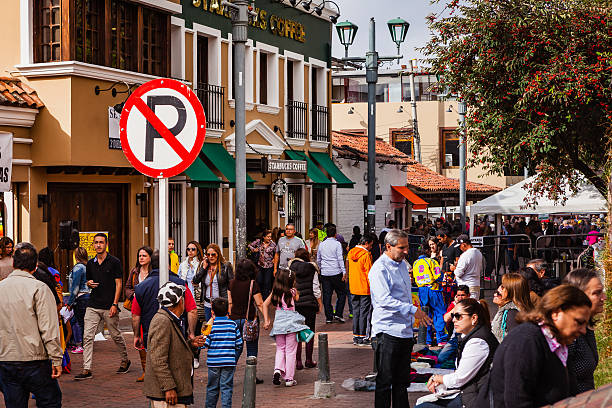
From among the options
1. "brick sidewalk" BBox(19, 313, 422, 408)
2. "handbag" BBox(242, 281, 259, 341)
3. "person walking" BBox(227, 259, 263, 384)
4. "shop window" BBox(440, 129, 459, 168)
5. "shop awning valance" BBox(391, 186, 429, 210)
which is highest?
"shop window" BBox(440, 129, 459, 168)

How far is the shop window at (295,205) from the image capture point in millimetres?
28188

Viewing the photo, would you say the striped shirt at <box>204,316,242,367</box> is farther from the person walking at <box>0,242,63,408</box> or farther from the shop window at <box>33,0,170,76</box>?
the shop window at <box>33,0,170,76</box>

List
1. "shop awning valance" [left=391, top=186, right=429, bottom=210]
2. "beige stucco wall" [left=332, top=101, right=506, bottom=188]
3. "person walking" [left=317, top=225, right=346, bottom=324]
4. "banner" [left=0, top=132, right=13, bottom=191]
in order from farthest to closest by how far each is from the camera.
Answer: "beige stucco wall" [left=332, top=101, right=506, bottom=188] → "shop awning valance" [left=391, top=186, right=429, bottom=210] → "person walking" [left=317, top=225, right=346, bottom=324] → "banner" [left=0, top=132, right=13, bottom=191]

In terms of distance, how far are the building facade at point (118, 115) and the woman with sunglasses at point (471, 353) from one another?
985 centimetres

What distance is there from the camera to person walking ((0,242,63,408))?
8.16 m

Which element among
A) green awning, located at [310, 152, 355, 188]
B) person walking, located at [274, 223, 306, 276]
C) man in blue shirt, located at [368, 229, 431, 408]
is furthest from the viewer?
green awning, located at [310, 152, 355, 188]

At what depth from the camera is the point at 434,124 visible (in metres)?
54.4

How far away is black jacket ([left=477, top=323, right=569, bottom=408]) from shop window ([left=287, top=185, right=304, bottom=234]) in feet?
74.0

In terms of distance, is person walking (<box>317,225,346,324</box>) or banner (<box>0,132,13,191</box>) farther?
person walking (<box>317,225,346,324</box>)

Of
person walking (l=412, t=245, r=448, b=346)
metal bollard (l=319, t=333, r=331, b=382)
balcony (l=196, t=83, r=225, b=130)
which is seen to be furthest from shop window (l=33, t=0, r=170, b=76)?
metal bollard (l=319, t=333, r=331, b=382)

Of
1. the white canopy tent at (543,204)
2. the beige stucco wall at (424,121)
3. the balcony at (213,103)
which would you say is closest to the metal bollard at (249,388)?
the balcony at (213,103)

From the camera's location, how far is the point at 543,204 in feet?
85.8

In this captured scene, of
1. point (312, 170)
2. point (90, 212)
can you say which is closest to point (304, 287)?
point (90, 212)

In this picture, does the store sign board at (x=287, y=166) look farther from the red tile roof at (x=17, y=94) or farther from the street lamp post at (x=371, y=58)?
the red tile roof at (x=17, y=94)
